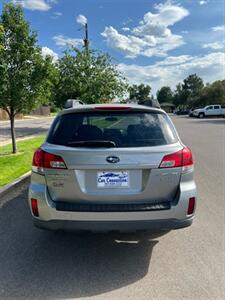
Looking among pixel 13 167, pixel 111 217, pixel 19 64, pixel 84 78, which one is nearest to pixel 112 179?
pixel 111 217

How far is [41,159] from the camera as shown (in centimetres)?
372

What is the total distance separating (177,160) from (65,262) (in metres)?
1.69

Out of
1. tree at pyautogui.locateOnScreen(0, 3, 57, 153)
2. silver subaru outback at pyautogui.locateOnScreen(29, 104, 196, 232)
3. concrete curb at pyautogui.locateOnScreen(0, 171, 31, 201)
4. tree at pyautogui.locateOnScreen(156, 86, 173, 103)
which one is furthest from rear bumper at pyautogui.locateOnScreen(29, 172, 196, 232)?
tree at pyautogui.locateOnScreen(156, 86, 173, 103)

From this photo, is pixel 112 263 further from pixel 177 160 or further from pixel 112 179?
pixel 177 160

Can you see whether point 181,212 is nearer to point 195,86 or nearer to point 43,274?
point 43,274

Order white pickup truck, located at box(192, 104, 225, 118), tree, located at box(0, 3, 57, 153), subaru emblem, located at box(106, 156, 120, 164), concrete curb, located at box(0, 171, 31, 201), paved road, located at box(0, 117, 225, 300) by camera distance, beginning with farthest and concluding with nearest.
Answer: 1. white pickup truck, located at box(192, 104, 225, 118)
2. tree, located at box(0, 3, 57, 153)
3. concrete curb, located at box(0, 171, 31, 201)
4. subaru emblem, located at box(106, 156, 120, 164)
5. paved road, located at box(0, 117, 225, 300)

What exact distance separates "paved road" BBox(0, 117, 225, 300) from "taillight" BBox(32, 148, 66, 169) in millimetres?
1108

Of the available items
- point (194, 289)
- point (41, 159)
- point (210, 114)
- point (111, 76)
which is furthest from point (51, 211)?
point (210, 114)

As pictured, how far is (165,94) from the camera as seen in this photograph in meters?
147

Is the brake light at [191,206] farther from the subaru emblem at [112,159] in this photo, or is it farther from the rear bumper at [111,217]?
the subaru emblem at [112,159]

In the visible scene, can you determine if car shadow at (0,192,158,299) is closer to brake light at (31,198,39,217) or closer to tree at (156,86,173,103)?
brake light at (31,198,39,217)

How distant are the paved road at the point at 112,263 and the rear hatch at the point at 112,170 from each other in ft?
2.55

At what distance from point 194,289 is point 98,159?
1.56 m

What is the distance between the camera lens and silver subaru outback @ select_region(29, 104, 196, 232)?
3.56 metres
